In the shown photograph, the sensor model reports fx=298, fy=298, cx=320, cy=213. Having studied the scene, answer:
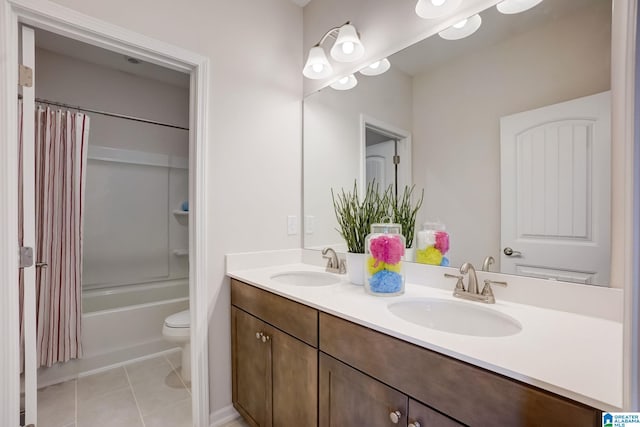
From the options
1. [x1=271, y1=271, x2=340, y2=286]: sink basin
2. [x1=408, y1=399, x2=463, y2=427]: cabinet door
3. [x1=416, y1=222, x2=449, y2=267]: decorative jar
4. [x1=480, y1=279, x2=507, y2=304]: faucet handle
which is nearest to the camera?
[x1=408, y1=399, x2=463, y2=427]: cabinet door

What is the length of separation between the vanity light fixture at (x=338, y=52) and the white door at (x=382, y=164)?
523 millimetres

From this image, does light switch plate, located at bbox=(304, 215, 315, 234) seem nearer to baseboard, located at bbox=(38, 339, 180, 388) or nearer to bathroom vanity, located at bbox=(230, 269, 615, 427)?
bathroom vanity, located at bbox=(230, 269, 615, 427)

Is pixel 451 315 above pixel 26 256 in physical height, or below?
below

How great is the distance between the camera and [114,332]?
90.9 inches

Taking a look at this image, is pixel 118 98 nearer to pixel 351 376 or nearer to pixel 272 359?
pixel 272 359

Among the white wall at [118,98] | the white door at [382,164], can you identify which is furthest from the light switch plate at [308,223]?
the white wall at [118,98]

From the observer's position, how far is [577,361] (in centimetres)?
65

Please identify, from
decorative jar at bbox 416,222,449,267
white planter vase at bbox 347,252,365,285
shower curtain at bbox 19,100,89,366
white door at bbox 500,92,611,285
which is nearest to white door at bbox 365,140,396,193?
decorative jar at bbox 416,222,449,267

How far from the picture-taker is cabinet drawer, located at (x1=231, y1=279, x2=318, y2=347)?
113 centimetres

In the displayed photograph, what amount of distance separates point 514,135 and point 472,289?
2.02 ft

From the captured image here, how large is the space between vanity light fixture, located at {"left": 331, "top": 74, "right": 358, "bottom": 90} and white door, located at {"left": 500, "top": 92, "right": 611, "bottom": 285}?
89 cm

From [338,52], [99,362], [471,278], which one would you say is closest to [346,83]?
[338,52]

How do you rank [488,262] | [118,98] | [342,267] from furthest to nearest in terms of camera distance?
1. [118,98]
2. [342,267]
3. [488,262]

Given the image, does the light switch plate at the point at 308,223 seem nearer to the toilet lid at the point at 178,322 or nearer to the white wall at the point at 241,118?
the white wall at the point at 241,118
